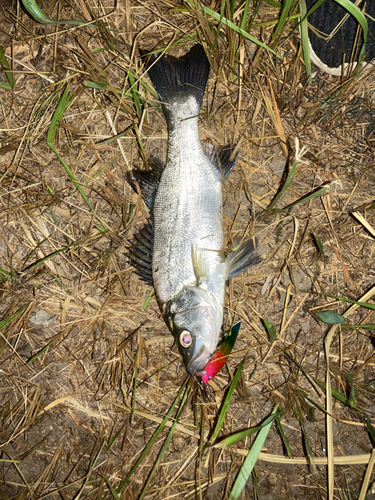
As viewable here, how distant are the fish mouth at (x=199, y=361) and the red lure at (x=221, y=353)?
95mm

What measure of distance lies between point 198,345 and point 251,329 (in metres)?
0.58

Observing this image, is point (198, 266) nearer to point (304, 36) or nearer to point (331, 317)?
point (331, 317)

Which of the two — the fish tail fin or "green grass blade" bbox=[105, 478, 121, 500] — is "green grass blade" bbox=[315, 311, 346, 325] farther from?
"green grass blade" bbox=[105, 478, 121, 500]

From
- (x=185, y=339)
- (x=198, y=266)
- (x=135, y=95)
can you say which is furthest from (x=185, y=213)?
(x=135, y=95)

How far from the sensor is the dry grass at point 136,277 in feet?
8.80

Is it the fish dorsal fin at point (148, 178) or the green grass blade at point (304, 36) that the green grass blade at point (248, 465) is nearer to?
the fish dorsal fin at point (148, 178)

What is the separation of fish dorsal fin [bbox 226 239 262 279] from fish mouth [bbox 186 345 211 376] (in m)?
0.57

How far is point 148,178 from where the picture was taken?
2688 mm

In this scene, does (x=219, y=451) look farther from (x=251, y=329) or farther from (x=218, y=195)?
(x=218, y=195)

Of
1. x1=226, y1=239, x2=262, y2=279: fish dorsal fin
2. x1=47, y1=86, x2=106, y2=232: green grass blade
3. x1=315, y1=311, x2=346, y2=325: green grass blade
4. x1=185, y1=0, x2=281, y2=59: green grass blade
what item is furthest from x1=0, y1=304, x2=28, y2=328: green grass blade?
x1=185, y1=0, x2=281, y2=59: green grass blade

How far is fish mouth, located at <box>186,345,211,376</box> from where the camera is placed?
2.39 metres

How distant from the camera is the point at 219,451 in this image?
2807 mm

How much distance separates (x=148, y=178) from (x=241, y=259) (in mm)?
968

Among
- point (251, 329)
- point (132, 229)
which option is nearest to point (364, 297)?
point (251, 329)
